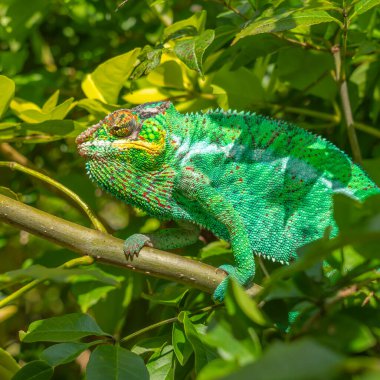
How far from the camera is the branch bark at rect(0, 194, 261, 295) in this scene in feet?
5.51

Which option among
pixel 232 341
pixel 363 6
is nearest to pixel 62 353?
pixel 232 341

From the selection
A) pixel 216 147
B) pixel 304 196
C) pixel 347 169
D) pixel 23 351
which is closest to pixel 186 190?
pixel 216 147

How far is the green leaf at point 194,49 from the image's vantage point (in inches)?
66.1

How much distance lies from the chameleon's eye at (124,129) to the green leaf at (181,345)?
0.66 metres

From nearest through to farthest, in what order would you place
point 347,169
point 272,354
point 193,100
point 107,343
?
point 272,354
point 107,343
point 347,169
point 193,100

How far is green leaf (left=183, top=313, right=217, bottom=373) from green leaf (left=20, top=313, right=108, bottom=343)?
7.5 inches

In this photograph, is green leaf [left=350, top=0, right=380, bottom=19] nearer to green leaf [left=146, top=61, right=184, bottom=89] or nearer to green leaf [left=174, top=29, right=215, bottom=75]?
green leaf [left=174, top=29, right=215, bottom=75]

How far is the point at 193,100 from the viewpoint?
236 cm

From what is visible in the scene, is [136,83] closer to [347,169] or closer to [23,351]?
[347,169]

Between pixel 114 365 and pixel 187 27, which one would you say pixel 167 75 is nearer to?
pixel 187 27

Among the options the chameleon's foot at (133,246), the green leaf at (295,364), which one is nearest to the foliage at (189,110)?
the green leaf at (295,364)

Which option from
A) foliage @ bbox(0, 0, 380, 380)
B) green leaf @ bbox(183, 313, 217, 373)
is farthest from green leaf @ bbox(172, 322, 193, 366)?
green leaf @ bbox(183, 313, 217, 373)

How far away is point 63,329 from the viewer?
1523 mm

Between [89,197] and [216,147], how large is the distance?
30.0 inches
